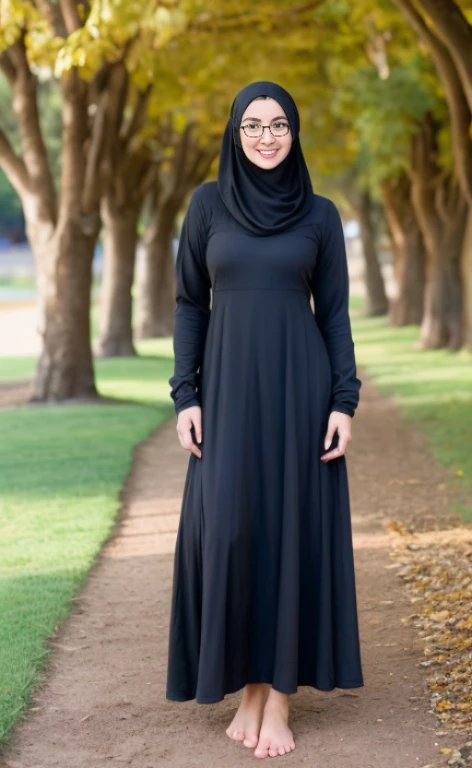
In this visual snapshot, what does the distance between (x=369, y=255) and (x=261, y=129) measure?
3235 centimetres

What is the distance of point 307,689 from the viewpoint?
4.99 metres

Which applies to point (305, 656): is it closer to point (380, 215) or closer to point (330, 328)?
point (330, 328)

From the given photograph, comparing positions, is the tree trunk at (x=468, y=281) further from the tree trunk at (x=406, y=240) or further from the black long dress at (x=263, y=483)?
the black long dress at (x=263, y=483)

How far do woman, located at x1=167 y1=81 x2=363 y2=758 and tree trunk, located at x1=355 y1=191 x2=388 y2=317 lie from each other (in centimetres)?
3174

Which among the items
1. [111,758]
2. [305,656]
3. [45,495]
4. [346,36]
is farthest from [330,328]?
[346,36]

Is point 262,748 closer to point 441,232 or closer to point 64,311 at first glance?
point 64,311

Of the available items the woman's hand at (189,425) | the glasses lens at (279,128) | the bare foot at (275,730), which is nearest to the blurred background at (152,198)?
the bare foot at (275,730)

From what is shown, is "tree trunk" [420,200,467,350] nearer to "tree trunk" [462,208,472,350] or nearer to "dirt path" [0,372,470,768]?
"tree trunk" [462,208,472,350]

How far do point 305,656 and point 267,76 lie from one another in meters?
16.2

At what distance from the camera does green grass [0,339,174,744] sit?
5578 mm

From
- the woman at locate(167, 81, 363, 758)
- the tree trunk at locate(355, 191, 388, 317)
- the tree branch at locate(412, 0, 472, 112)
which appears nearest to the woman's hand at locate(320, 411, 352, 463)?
the woman at locate(167, 81, 363, 758)

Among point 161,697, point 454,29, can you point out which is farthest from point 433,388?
point 161,697

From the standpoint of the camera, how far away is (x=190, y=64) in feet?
60.5

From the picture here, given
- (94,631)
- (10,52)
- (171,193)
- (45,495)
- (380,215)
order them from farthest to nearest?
1. (380,215)
2. (171,193)
3. (10,52)
4. (45,495)
5. (94,631)
